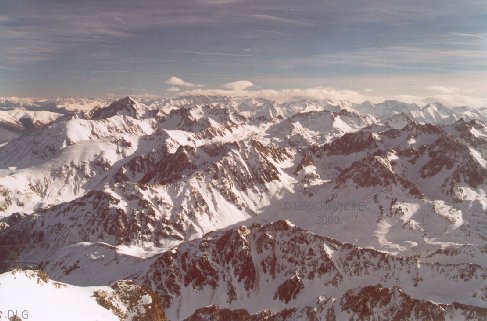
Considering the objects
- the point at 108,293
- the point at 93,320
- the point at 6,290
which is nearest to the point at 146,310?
the point at 108,293

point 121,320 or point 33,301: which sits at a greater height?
point 33,301

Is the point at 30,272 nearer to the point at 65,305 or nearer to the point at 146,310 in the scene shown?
the point at 65,305

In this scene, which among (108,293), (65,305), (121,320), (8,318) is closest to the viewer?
(8,318)

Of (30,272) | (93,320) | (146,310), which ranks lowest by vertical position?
(146,310)

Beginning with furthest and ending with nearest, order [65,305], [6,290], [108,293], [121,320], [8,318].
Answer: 1. [108,293]
2. [121,320]
3. [65,305]
4. [6,290]
5. [8,318]

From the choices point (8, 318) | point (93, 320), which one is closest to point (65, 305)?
point (93, 320)

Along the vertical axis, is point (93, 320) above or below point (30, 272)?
below

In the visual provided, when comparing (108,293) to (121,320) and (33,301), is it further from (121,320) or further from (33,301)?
(33,301)

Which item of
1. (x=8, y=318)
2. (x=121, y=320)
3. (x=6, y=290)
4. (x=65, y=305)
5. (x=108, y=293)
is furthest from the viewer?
(x=108, y=293)

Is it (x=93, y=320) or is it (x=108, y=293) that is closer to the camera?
(x=93, y=320)
